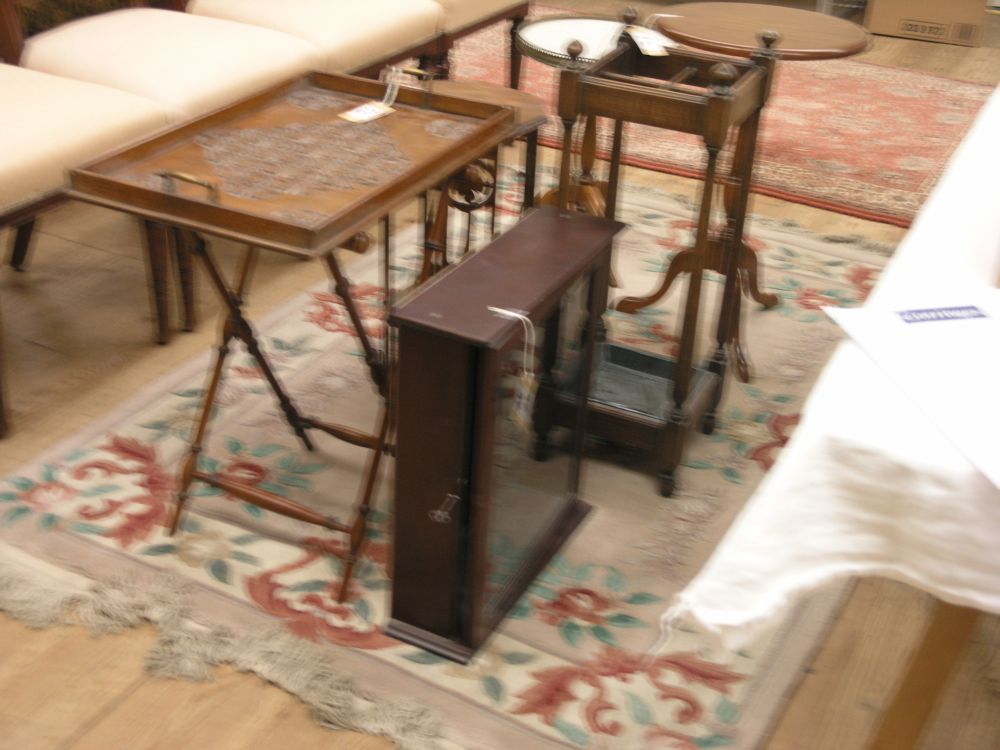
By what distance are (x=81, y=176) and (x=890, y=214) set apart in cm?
271

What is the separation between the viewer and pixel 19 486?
2.25m

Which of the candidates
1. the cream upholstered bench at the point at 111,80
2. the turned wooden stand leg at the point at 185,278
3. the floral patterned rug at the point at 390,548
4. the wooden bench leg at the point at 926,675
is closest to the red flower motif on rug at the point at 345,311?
the floral patterned rug at the point at 390,548

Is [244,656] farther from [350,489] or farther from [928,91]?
[928,91]

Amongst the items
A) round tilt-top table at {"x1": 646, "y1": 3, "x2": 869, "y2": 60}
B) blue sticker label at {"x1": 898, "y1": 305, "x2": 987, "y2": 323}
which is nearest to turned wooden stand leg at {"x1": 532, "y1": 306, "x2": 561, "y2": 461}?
blue sticker label at {"x1": 898, "y1": 305, "x2": 987, "y2": 323}

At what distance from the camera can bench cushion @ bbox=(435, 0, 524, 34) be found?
138 inches

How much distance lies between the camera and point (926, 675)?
4.37 feet

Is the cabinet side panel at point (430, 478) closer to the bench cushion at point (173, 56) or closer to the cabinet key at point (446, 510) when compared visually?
the cabinet key at point (446, 510)

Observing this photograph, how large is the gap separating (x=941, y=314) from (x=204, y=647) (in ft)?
4.21

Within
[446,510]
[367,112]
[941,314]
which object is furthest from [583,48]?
[941,314]

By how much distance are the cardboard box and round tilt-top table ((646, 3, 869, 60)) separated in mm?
2218

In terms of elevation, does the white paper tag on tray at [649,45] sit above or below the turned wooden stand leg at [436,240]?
above

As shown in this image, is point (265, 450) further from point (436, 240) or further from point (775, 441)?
point (775, 441)

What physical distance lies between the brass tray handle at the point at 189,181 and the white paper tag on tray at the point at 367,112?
17.9 inches

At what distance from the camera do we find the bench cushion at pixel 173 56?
106 inches
